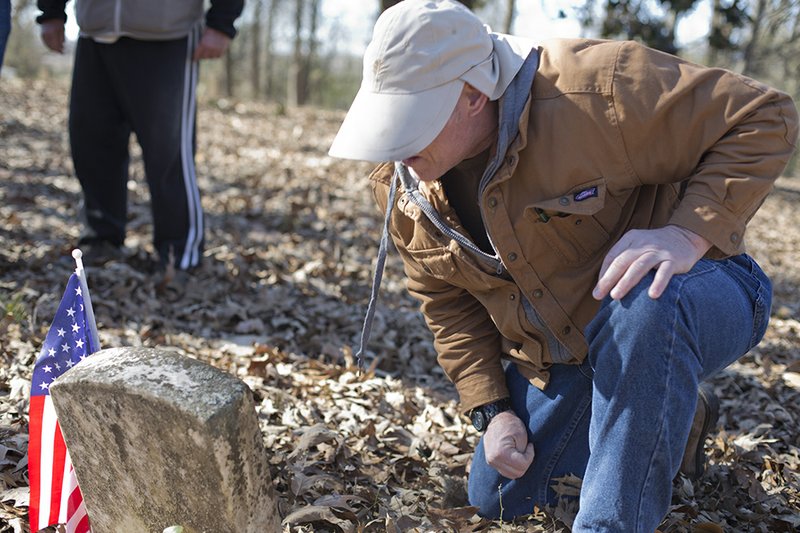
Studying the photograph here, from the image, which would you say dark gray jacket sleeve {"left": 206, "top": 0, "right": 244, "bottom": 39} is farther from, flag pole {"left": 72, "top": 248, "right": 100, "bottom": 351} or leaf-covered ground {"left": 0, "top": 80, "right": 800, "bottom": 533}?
flag pole {"left": 72, "top": 248, "right": 100, "bottom": 351}

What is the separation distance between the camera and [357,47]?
29578 mm

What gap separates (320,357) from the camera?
4.05m

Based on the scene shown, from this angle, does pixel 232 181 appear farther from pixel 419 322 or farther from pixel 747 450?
pixel 747 450

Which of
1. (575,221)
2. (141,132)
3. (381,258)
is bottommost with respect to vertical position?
(141,132)

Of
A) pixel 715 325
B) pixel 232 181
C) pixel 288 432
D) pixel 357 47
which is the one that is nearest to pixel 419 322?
pixel 288 432

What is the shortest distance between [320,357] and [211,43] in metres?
2.14

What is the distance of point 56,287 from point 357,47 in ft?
87.2

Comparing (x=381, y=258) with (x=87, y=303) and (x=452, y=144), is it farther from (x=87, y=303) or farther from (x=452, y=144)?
(x=87, y=303)

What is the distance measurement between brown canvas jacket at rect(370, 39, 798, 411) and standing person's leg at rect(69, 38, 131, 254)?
9.63ft

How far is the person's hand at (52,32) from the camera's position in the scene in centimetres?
489

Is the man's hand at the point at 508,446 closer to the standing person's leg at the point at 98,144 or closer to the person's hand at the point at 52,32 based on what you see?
the standing person's leg at the point at 98,144

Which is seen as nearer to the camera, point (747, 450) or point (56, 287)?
point (747, 450)

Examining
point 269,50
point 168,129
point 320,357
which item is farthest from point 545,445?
point 269,50

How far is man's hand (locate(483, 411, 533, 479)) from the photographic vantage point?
2.58 metres
